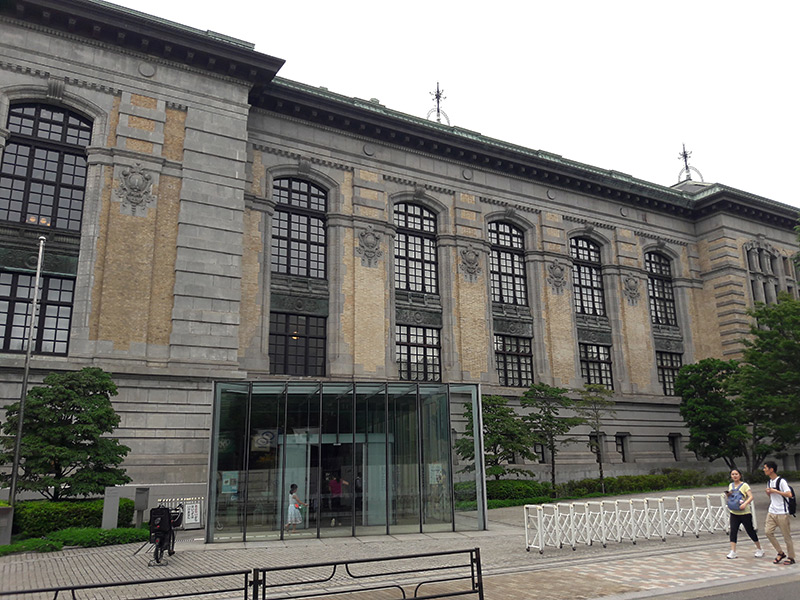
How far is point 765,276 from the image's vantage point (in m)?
44.6

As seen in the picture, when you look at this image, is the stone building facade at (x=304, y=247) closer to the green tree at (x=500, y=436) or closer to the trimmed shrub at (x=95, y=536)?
the green tree at (x=500, y=436)

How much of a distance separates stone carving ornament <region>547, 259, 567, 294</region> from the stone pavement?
827 inches

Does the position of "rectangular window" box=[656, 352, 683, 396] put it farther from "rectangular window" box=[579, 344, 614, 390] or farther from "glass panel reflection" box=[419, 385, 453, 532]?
"glass panel reflection" box=[419, 385, 453, 532]

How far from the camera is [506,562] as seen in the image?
13656mm

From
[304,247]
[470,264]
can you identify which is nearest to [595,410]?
[470,264]

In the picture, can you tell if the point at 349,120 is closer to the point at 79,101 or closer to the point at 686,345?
the point at 79,101

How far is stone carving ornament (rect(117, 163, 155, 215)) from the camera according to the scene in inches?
979

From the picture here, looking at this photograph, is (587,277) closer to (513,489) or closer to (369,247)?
(369,247)

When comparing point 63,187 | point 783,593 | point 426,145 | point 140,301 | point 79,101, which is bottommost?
point 783,593

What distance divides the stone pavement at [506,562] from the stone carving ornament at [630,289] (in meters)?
23.9

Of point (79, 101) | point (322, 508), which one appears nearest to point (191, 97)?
point (79, 101)

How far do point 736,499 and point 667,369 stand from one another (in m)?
29.7

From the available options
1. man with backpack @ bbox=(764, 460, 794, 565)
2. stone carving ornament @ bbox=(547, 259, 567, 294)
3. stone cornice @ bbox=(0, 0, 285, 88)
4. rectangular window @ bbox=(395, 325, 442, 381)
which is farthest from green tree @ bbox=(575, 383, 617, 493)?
stone cornice @ bbox=(0, 0, 285, 88)

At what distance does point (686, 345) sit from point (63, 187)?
123 feet
